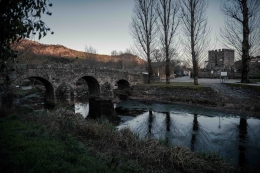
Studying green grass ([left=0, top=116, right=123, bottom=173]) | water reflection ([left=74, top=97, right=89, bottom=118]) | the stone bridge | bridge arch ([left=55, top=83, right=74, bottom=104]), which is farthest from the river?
the stone bridge

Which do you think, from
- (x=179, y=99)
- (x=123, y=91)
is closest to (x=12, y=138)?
(x=179, y=99)

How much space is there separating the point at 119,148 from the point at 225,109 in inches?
435

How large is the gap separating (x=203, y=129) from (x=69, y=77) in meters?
14.8

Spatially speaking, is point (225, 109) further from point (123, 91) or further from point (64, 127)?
point (123, 91)

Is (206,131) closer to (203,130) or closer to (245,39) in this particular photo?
(203,130)

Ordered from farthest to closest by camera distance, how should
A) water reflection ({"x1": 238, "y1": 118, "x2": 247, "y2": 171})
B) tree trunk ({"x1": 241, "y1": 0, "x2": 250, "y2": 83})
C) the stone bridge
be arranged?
1. the stone bridge
2. tree trunk ({"x1": 241, "y1": 0, "x2": 250, "y2": 83})
3. water reflection ({"x1": 238, "y1": 118, "x2": 247, "y2": 171})

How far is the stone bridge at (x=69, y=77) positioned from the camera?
16.3 m

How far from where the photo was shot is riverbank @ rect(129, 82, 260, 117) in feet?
44.9

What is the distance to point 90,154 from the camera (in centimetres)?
539

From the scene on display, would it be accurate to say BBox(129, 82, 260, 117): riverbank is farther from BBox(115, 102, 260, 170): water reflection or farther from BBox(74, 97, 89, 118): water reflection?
BBox(74, 97, 89, 118): water reflection

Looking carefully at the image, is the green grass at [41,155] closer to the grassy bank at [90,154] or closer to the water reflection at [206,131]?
the grassy bank at [90,154]

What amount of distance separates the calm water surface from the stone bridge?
8126 mm

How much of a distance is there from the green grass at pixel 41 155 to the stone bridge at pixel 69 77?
1176 cm

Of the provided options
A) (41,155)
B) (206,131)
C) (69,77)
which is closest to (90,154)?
(41,155)
